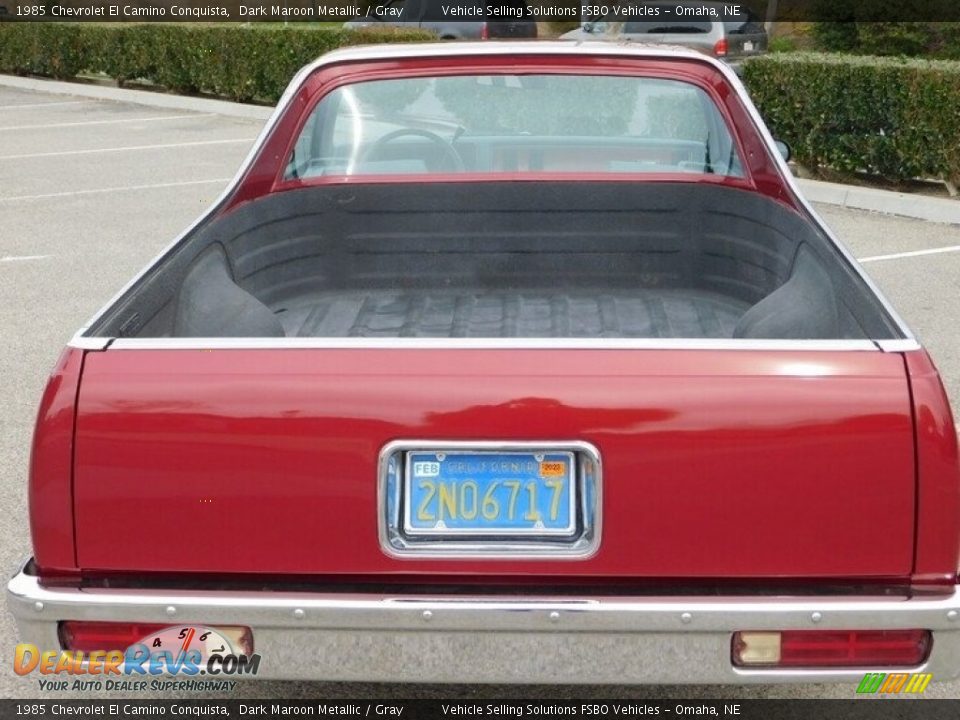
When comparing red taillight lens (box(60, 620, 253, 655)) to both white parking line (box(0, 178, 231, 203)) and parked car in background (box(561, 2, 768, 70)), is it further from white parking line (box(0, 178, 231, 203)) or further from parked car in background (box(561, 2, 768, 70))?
parked car in background (box(561, 2, 768, 70))

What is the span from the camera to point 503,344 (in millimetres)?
2695

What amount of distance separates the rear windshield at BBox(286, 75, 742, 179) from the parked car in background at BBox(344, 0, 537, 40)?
610 inches

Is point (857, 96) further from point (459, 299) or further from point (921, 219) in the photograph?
point (459, 299)

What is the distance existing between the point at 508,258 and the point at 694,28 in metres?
17.8

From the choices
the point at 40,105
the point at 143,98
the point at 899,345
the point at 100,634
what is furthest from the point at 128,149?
the point at 899,345

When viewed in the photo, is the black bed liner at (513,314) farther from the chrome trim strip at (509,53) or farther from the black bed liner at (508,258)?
the chrome trim strip at (509,53)

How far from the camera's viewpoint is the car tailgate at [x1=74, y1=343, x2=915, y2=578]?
2600 millimetres

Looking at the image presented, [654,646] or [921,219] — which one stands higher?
[654,646]

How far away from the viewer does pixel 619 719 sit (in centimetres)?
346

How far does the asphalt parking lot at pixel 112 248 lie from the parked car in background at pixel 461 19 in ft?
15.3

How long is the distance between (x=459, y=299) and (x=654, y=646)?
2154 mm

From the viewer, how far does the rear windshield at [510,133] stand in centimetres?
462

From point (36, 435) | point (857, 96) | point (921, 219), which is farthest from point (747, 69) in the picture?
point (36, 435)

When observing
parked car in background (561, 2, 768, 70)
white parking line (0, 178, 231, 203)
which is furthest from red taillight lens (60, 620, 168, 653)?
parked car in background (561, 2, 768, 70)
